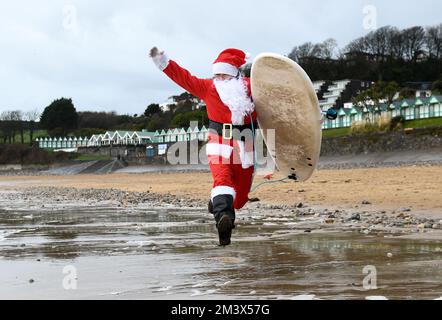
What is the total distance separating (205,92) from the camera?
6.43 m

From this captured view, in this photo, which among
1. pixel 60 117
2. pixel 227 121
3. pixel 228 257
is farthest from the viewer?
pixel 60 117

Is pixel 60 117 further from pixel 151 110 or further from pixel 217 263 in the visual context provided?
pixel 217 263

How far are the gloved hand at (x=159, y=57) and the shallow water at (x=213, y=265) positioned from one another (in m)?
1.91

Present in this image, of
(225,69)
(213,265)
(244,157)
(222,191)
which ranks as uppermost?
(225,69)

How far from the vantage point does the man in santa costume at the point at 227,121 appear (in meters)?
6.05

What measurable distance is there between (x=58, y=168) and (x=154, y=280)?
96.3 m

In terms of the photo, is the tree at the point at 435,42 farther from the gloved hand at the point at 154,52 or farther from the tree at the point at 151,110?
the gloved hand at the point at 154,52

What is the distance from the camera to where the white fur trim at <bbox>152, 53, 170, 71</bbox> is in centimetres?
638

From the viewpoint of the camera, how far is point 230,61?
6598 millimetres

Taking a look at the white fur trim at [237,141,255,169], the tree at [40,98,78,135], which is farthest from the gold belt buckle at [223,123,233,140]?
the tree at [40,98,78,135]

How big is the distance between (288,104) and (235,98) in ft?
2.23

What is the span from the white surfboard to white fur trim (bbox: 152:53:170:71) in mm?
942

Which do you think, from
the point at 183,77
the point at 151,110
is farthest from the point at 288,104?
the point at 151,110
